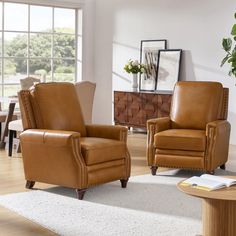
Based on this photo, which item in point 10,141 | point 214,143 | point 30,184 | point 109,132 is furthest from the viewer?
point 10,141

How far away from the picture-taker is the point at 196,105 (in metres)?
5.57

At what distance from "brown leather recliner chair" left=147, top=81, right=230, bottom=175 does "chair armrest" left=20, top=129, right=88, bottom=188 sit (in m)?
1.23

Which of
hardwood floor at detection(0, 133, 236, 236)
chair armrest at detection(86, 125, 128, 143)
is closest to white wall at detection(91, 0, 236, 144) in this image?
hardwood floor at detection(0, 133, 236, 236)

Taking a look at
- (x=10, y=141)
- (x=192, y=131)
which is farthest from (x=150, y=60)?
(x=192, y=131)

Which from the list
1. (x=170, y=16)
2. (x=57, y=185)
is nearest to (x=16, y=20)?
(x=170, y=16)

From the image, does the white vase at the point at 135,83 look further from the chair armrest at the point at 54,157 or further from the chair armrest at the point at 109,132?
the chair armrest at the point at 54,157

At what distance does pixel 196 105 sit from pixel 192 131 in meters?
0.39

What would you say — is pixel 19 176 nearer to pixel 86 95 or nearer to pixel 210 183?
pixel 86 95

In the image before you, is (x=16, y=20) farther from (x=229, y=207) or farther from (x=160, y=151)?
(x=229, y=207)

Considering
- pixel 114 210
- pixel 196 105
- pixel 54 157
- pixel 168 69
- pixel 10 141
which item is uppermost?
pixel 168 69

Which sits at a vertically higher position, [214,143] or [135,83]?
[135,83]

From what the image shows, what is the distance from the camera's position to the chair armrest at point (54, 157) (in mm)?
4199

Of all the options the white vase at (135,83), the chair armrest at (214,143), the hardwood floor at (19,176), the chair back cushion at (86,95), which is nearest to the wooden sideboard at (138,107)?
the white vase at (135,83)

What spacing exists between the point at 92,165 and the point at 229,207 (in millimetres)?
1587
